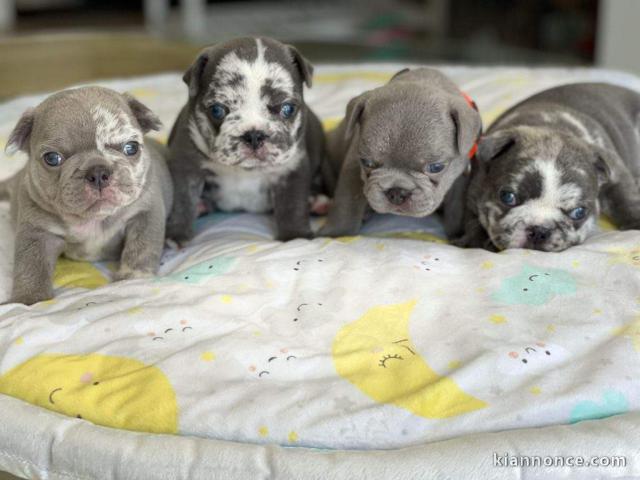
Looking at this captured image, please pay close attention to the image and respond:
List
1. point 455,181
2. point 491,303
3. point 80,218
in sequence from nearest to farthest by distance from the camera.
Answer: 1. point 491,303
2. point 80,218
3. point 455,181

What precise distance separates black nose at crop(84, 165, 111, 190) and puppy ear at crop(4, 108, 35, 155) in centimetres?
30

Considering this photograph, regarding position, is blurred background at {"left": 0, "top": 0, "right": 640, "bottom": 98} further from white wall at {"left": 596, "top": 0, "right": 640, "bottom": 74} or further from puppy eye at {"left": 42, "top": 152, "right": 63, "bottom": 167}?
puppy eye at {"left": 42, "top": 152, "right": 63, "bottom": 167}

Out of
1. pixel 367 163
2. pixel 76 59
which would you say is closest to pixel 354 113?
pixel 367 163

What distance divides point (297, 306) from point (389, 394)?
0.47 metres

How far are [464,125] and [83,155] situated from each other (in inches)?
47.3

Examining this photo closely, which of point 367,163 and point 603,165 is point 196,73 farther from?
point 603,165

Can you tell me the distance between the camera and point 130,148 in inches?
95.0

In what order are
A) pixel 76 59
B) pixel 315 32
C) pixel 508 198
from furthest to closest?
pixel 315 32 → pixel 76 59 → pixel 508 198

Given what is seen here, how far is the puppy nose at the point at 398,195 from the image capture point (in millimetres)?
2523

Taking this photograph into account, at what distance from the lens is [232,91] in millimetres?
2646

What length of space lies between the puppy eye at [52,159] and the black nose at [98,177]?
120 mm

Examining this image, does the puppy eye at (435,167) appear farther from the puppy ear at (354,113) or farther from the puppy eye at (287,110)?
the puppy eye at (287,110)

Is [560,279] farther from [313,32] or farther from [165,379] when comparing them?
[313,32]

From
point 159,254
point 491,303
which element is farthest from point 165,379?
point 491,303
